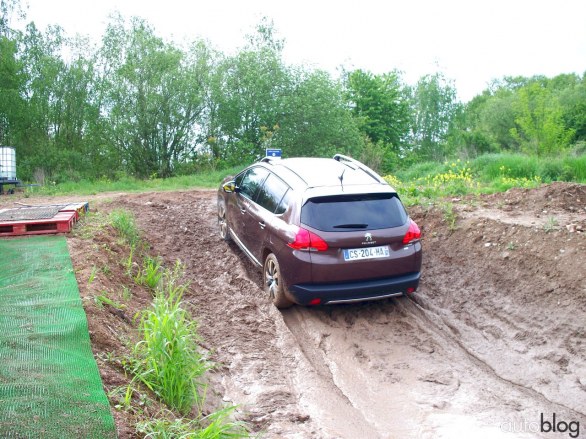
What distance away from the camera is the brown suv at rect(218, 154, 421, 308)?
5891 millimetres

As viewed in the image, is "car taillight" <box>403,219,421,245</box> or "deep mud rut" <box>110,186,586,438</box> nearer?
"deep mud rut" <box>110,186,586,438</box>

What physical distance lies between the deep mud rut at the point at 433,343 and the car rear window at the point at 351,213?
1096mm

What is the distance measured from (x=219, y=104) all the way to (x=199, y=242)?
1532 cm

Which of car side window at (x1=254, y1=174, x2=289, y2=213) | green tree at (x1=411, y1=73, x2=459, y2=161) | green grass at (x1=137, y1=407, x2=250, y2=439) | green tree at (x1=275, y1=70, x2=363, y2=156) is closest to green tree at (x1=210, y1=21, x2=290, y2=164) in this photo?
green tree at (x1=275, y1=70, x2=363, y2=156)

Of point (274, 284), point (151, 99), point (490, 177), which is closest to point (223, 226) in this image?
point (274, 284)

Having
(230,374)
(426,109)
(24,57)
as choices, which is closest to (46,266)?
(230,374)

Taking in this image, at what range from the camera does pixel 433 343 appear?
5727 millimetres

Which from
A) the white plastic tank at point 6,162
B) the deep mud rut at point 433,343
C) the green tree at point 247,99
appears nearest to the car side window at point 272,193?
the deep mud rut at point 433,343

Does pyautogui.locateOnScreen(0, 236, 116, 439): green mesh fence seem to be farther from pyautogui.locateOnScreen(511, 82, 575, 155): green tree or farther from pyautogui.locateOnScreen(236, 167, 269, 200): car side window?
pyautogui.locateOnScreen(511, 82, 575, 155): green tree

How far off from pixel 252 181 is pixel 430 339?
3509mm

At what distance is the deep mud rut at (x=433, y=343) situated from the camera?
4.41 meters

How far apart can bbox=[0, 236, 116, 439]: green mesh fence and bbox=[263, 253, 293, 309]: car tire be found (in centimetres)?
223

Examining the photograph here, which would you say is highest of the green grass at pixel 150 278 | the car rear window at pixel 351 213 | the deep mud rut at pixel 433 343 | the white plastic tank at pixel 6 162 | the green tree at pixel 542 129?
the green tree at pixel 542 129

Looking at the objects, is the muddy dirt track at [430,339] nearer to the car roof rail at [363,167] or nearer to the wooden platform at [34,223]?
the wooden platform at [34,223]
